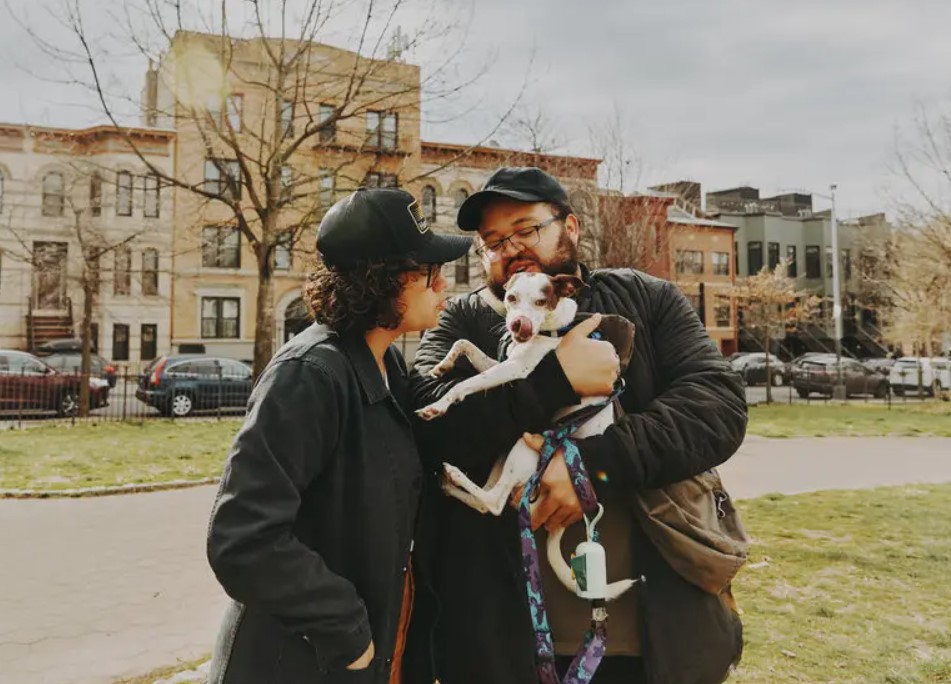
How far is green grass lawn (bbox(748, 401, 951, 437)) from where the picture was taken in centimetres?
1770

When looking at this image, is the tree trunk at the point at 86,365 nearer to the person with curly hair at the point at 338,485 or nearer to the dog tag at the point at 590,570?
the person with curly hair at the point at 338,485

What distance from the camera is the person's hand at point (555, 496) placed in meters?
2.16

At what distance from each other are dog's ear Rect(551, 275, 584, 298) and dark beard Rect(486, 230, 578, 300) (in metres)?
0.13

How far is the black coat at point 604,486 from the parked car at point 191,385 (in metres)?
17.8

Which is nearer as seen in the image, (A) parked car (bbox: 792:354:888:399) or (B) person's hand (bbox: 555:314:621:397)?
(B) person's hand (bbox: 555:314:621:397)

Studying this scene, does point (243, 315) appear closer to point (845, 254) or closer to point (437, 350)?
point (437, 350)

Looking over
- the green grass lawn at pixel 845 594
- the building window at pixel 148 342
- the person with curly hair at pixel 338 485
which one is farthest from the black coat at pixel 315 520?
the building window at pixel 148 342

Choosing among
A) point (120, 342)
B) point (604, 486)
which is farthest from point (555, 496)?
point (120, 342)

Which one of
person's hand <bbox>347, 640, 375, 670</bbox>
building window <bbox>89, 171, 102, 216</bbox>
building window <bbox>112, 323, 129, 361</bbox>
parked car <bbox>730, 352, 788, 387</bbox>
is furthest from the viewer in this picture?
parked car <bbox>730, 352, 788, 387</bbox>

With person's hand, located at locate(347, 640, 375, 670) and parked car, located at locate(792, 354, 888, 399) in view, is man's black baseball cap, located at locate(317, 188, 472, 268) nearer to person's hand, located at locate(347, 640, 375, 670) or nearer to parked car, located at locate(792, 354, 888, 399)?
person's hand, located at locate(347, 640, 375, 670)

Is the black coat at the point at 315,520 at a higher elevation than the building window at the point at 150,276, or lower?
lower

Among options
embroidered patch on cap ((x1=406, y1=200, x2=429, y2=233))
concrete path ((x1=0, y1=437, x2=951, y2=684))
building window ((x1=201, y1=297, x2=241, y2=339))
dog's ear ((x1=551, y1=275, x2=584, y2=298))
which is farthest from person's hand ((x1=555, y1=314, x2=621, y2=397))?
building window ((x1=201, y1=297, x2=241, y2=339))

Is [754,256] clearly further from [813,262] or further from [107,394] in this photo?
[107,394]

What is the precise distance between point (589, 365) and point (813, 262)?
59.9 meters
